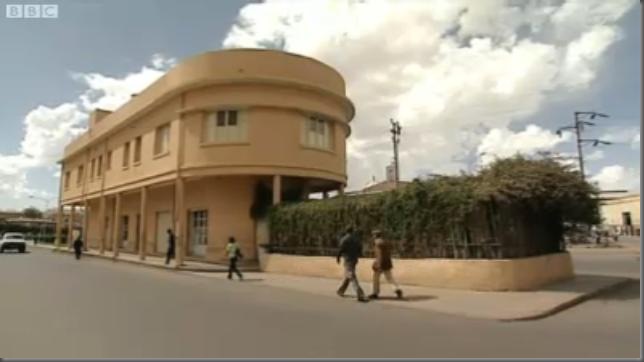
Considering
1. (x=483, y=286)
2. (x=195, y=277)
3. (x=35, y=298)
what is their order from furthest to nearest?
1. (x=195, y=277)
2. (x=483, y=286)
3. (x=35, y=298)

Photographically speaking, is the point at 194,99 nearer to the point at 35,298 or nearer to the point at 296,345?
the point at 35,298

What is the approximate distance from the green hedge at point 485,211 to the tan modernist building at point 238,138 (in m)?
6.65

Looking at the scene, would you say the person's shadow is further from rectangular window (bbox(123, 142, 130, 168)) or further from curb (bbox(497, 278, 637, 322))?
rectangular window (bbox(123, 142, 130, 168))

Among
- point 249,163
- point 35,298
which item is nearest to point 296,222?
point 249,163

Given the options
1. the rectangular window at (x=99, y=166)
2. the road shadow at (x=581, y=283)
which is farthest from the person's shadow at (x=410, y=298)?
the rectangular window at (x=99, y=166)

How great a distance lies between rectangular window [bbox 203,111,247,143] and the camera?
2358 cm

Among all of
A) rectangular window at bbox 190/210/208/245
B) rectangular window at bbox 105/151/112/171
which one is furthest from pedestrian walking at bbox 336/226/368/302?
rectangular window at bbox 105/151/112/171

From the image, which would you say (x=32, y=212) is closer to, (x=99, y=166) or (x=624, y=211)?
(x=99, y=166)

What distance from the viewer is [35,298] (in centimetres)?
1240

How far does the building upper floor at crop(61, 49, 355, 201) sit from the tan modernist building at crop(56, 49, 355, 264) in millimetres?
44

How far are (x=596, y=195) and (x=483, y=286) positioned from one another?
4505mm

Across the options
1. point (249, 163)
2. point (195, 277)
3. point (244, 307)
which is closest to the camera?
point (244, 307)

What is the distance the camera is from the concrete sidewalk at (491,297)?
10797mm

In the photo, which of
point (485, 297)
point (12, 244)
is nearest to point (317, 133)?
point (485, 297)
